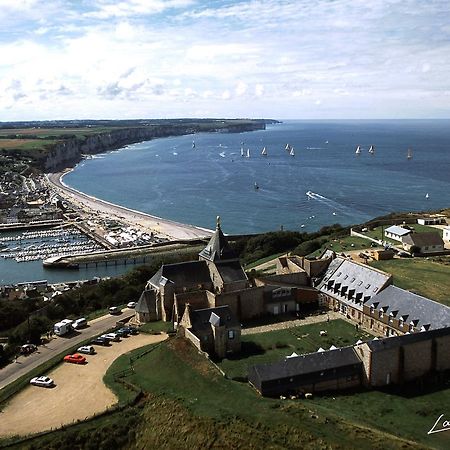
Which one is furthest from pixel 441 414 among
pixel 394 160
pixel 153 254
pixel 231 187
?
pixel 394 160

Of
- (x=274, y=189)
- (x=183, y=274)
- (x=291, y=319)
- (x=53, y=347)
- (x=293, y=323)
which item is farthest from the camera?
(x=274, y=189)

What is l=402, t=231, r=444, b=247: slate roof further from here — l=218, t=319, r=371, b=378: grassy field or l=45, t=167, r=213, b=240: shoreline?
l=45, t=167, r=213, b=240: shoreline

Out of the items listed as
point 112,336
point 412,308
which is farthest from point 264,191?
point 412,308

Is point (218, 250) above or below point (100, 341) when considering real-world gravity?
above

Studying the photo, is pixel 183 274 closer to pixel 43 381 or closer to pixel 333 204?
pixel 43 381

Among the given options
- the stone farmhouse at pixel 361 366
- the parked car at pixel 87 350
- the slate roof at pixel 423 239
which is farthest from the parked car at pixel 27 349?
the slate roof at pixel 423 239

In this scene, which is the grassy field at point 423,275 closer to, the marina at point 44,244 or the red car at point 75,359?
the red car at point 75,359

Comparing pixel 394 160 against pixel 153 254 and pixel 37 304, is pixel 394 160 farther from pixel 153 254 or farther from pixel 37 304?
pixel 37 304
